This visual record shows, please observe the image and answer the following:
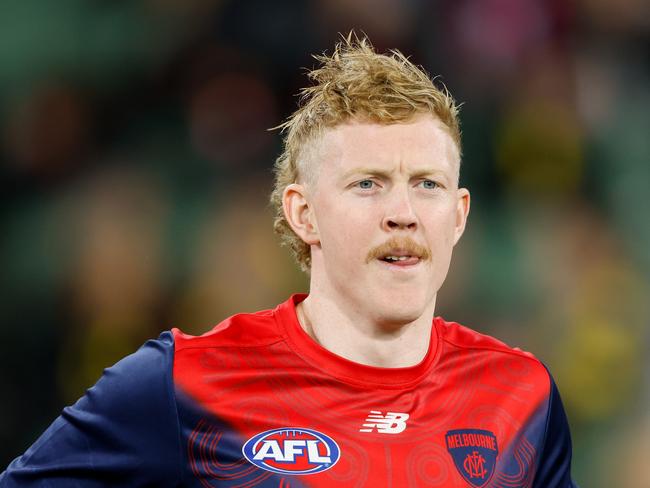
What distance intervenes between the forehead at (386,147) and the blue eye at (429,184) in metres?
0.04

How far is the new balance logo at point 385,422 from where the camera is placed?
9.61 ft

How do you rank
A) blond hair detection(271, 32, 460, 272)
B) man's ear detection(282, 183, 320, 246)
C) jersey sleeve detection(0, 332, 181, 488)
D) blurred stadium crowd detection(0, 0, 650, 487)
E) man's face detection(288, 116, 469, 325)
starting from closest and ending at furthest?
1. jersey sleeve detection(0, 332, 181, 488)
2. man's face detection(288, 116, 469, 325)
3. blond hair detection(271, 32, 460, 272)
4. man's ear detection(282, 183, 320, 246)
5. blurred stadium crowd detection(0, 0, 650, 487)

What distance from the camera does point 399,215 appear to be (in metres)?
2.88

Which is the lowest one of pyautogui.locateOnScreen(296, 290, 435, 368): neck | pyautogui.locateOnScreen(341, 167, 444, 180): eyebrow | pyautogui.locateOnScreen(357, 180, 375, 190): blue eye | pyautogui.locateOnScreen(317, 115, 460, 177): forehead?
pyautogui.locateOnScreen(296, 290, 435, 368): neck

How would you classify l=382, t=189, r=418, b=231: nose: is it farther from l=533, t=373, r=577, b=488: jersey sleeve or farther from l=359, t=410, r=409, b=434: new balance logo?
l=533, t=373, r=577, b=488: jersey sleeve

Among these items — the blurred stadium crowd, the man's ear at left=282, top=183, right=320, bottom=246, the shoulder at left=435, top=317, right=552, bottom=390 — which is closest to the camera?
the man's ear at left=282, top=183, right=320, bottom=246

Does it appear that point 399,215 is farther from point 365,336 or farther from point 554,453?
point 554,453

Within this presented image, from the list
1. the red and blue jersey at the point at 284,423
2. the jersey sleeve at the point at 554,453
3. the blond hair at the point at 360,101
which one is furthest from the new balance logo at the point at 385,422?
the blond hair at the point at 360,101

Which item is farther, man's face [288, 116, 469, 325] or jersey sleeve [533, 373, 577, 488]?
jersey sleeve [533, 373, 577, 488]

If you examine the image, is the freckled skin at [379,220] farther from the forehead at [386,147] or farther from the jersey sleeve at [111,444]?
the jersey sleeve at [111,444]

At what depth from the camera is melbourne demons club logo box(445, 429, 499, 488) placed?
292 centimetres

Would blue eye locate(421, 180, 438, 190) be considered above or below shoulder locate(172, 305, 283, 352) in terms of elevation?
above

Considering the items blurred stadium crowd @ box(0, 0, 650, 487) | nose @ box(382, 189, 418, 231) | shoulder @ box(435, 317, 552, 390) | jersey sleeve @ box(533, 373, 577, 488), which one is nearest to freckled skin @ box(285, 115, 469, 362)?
nose @ box(382, 189, 418, 231)

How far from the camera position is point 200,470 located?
2818 mm
